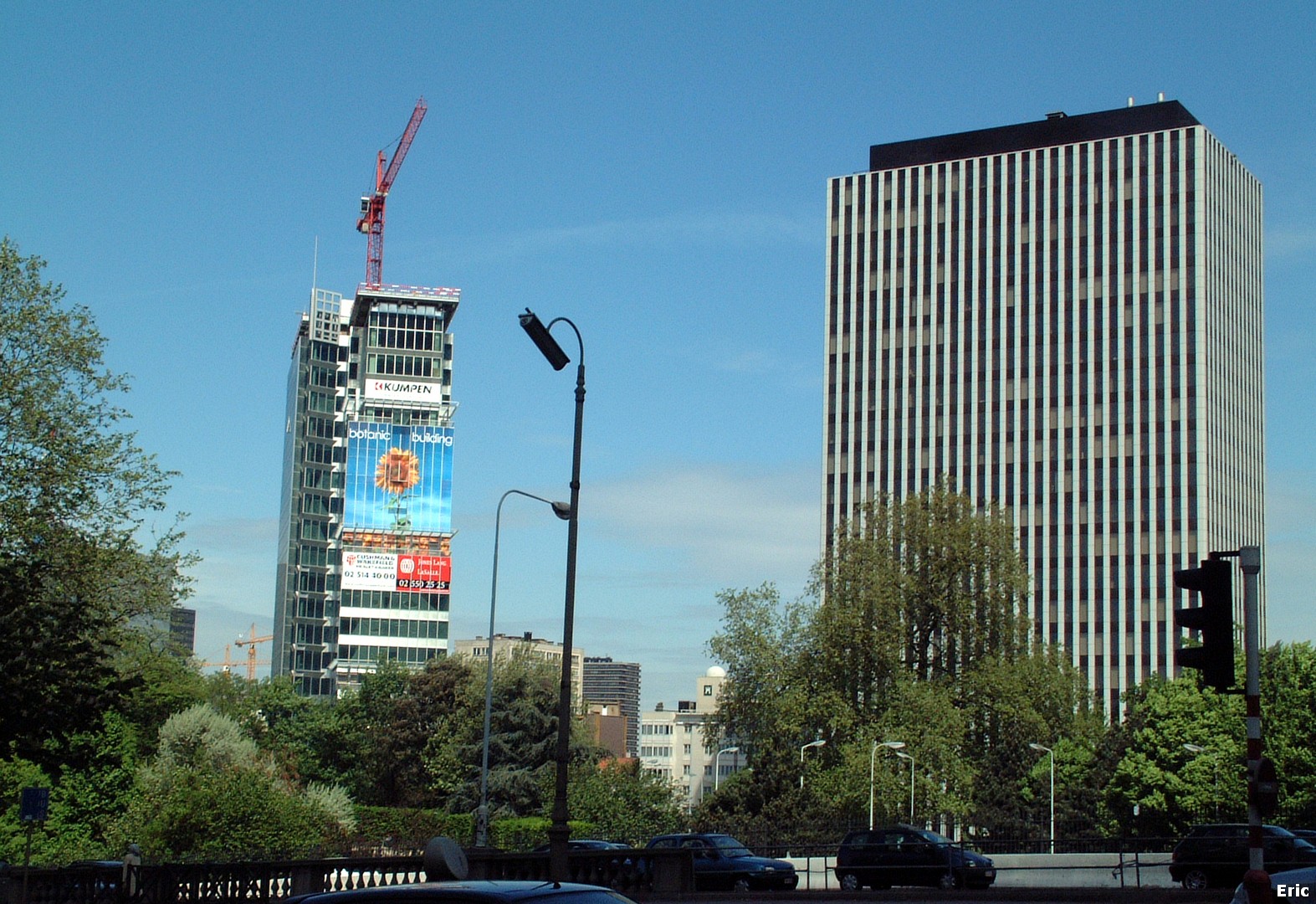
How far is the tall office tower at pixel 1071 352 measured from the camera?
129 metres

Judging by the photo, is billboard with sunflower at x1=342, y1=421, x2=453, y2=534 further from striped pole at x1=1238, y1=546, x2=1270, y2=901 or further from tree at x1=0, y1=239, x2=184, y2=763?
striped pole at x1=1238, y1=546, x2=1270, y2=901

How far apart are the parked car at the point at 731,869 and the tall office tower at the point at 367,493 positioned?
370 ft

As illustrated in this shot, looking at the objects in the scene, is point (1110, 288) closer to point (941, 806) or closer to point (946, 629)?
point (946, 629)

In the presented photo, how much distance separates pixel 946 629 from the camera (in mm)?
74688

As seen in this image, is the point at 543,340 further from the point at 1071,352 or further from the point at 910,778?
the point at 1071,352

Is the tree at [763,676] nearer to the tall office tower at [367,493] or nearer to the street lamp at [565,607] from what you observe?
the street lamp at [565,607]

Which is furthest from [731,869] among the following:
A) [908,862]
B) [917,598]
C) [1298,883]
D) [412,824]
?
[412,824]

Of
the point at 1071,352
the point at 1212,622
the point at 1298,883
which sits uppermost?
the point at 1071,352

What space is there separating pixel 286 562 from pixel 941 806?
137 metres

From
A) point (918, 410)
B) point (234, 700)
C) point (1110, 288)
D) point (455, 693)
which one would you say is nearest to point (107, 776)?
point (455, 693)

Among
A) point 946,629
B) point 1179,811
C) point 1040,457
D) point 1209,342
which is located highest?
point 1209,342

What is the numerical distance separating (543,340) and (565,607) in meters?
4.25

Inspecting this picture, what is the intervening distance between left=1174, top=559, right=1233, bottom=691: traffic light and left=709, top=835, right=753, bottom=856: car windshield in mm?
25265

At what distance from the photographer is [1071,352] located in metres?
133
